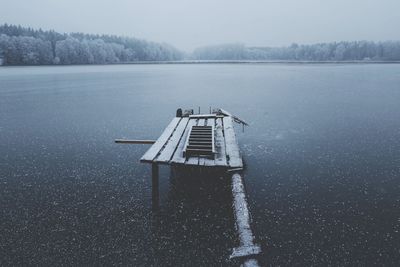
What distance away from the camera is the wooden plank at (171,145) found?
948cm

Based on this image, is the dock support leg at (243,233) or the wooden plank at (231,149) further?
the wooden plank at (231,149)

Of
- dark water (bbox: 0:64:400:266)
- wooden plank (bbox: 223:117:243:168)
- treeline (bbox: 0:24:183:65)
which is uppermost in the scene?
treeline (bbox: 0:24:183:65)

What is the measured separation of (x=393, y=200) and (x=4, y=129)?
2202 cm

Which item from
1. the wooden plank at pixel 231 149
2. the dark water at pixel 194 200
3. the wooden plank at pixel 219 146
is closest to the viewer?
the dark water at pixel 194 200

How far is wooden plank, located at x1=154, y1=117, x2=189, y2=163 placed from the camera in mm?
9477

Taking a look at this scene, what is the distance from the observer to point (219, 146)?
1096 centimetres

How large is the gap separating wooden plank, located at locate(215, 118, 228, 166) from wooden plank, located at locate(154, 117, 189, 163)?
139cm

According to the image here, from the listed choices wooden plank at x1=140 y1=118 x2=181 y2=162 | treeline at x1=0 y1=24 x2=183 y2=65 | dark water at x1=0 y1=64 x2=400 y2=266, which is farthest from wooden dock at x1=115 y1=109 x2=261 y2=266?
treeline at x1=0 y1=24 x2=183 y2=65

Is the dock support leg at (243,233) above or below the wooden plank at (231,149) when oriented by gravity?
below

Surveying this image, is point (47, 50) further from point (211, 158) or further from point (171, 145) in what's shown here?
point (211, 158)

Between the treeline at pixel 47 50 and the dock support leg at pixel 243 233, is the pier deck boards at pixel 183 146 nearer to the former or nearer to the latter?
the dock support leg at pixel 243 233

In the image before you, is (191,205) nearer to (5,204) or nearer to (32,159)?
(5,204)

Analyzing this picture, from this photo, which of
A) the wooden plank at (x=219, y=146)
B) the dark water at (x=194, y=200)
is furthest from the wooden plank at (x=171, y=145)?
the dark water at (x=194, y=200)

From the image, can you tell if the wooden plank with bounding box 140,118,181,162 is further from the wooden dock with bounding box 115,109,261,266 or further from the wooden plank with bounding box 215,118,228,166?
the wooden plank with bounding box 215,118,228,166
